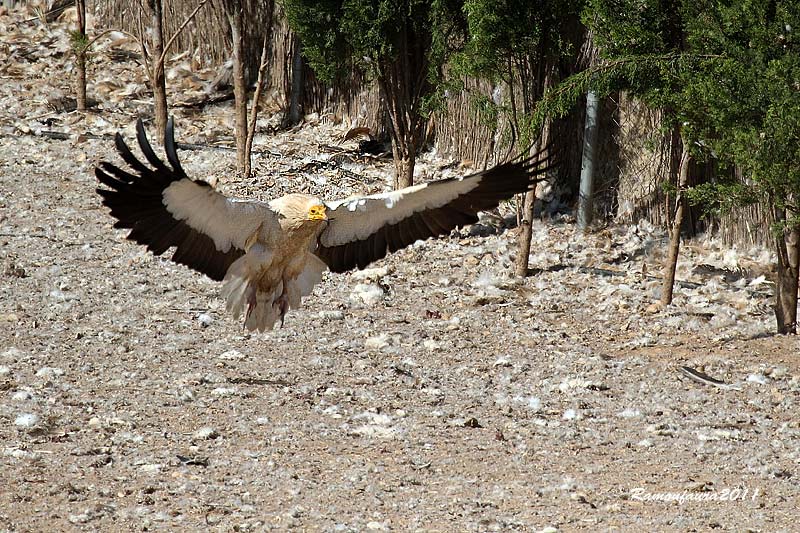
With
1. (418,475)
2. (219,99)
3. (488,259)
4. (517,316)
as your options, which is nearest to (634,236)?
(488,259)

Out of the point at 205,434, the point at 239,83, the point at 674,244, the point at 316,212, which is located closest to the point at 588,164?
the point at 674,244

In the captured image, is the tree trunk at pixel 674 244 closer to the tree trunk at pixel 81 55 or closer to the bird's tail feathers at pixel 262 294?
the bird's tail feathers at pixel 262 294

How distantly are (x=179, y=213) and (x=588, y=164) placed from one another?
18.8 feet

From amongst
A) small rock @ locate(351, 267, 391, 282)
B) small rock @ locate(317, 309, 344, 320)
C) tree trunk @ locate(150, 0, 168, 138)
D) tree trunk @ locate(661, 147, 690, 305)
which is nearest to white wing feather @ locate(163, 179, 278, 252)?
small rock @ locate(317, 309, 344, 320)

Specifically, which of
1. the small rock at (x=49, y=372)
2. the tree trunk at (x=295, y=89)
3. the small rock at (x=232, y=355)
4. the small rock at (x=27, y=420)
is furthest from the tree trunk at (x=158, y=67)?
the small rock at (x=27, y=420)

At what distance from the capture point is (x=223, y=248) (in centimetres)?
580

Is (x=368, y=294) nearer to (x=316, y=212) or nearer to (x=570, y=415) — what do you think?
(x=570, y=415)

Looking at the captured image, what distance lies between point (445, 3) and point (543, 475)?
578 centimetres

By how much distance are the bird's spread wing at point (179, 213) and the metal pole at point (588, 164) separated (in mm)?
5157

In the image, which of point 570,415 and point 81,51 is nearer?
point 570,415

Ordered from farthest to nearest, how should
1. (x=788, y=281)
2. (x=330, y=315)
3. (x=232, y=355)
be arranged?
(x=330, y=315)
(x=788, y=281)
(x=232, y=355)

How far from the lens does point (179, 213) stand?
5.37 meters

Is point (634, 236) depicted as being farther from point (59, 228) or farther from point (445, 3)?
point (59, 228)

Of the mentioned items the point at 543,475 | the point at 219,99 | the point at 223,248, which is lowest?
the point at 543,475
